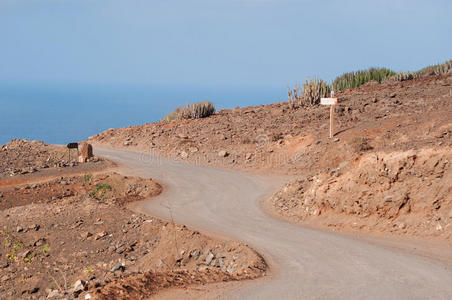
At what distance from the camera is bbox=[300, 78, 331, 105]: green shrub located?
29797 mm

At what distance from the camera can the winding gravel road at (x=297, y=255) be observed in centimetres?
760

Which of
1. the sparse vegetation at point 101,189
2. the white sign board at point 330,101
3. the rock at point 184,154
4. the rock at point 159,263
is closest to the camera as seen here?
the rock at point 159,263

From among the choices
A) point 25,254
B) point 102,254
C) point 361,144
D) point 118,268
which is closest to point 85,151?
point 25,254

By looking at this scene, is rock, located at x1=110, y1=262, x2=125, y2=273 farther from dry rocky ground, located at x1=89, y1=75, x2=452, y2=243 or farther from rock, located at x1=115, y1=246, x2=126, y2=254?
dry rocky ground, located at x1=89, y1=75, x2=452, y2=243

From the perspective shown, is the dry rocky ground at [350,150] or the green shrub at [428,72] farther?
the green shrub at [428,72]

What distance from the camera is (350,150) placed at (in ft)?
65.3

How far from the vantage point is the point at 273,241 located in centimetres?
1131

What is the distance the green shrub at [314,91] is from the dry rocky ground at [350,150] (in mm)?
1341

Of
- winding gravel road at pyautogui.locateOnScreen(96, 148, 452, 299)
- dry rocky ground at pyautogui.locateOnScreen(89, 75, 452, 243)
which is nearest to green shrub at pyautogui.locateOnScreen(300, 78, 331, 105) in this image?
dry rocky ground at pyautogui.locateOnScreen(89, 75, 452, 243)

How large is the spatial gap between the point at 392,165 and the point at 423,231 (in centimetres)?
214

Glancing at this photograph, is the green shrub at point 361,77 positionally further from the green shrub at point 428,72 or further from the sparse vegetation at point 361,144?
the sparse vegetation at point 361,144

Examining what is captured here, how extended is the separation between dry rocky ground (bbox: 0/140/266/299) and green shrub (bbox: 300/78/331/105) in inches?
666

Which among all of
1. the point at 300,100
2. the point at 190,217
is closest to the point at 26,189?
the point at 190,217

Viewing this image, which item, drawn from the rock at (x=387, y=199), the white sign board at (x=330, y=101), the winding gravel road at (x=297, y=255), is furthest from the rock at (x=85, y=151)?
the rock at (x=387, y=199)
